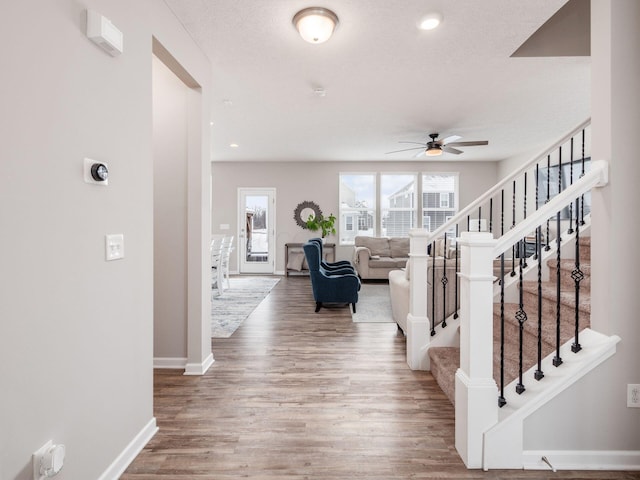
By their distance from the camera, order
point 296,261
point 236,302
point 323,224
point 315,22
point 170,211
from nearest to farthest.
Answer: point 315,22 < point 170,211 < point 236,302 < point 323,224 < point 296,261

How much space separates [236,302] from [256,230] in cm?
351

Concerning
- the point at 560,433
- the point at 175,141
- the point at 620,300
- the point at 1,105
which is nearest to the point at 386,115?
the point at 175,141

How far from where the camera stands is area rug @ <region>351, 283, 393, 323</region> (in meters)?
4.38

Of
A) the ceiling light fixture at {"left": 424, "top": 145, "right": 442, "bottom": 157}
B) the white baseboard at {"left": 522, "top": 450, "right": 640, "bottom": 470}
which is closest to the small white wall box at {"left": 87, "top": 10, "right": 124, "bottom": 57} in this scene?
the white baseboard at {"left": 522, "top": 450, "right": 640, "bottom": 470}

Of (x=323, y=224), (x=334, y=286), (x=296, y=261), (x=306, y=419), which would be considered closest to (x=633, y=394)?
(x=306, y=419)

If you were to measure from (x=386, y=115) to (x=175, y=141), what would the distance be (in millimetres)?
3029

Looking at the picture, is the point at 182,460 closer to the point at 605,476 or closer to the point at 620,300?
the point at 605,476

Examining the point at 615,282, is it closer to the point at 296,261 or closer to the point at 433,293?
the point at 433,293

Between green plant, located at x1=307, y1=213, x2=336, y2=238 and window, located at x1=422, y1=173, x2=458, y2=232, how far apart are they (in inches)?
88.0

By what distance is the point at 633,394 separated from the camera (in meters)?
1.65

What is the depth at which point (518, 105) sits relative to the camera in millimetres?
4449

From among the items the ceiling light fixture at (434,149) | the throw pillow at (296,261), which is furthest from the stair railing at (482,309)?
the throw pillow at (296,261)

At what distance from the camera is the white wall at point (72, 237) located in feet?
3.61

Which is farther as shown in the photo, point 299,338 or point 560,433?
point 299,338
